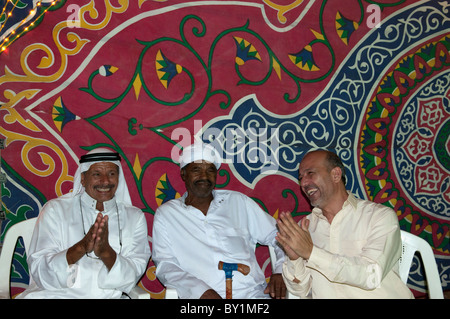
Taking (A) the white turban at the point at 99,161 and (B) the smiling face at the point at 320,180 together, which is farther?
(A) the white turban at the point at 99,161

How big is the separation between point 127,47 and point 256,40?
1.05 m

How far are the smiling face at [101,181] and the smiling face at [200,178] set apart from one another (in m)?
0.52

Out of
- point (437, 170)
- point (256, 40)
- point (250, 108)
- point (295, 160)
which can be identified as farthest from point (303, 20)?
point (437, 170)

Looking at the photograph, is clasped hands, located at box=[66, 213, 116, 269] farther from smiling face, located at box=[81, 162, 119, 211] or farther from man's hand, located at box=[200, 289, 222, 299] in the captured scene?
man's hand, located at box=[200, 289, 222, 299]

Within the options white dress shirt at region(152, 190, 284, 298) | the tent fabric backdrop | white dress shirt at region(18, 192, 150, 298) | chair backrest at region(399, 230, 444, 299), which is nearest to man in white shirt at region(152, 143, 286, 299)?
white dress shirt at region(152, 190, 284, 298)

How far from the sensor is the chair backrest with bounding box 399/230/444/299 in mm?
2961

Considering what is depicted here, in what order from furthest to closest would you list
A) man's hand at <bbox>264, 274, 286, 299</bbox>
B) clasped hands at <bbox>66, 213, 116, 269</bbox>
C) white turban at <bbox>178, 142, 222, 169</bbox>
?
1. white turban at <bbox>178, 142, 222, 169</bbox>
2. man's hand at <bbox>264, 274, 286, 299</bbox>
3. clasped hands at <bbox>66, 213, 116, 269</bbox>

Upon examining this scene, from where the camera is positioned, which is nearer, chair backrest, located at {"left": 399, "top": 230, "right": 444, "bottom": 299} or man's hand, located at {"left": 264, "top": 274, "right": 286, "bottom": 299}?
chair backrest, located at {"left": 399, "top": 230, "right": 444, "bottom": 299}

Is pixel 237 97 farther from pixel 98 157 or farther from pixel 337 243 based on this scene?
pixel 337 243

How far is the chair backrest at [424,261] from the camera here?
2.96 meters

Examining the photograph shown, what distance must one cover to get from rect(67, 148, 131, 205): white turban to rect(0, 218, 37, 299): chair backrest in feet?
1.13
